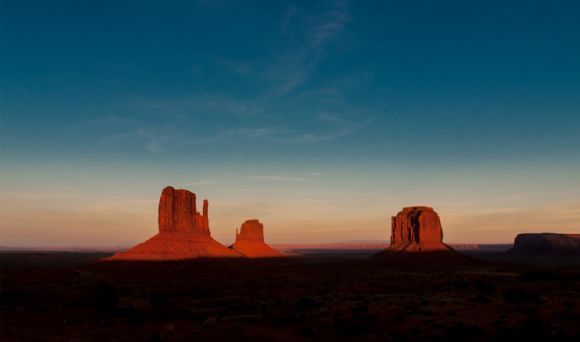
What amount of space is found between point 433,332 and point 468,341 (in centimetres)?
180

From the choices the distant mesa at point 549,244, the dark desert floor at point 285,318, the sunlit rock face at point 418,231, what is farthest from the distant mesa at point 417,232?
the dark desert floor at point 285,318

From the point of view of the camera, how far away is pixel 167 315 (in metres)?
22.8

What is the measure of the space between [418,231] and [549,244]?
A: 77.8m

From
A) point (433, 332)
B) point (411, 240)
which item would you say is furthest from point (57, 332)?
point (411, 240)

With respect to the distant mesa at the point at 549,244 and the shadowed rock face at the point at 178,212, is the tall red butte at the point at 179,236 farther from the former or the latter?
the distant mesa at the point at 549,244

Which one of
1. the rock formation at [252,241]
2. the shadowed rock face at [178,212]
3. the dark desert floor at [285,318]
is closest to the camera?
the dark desert floor at [285,318]

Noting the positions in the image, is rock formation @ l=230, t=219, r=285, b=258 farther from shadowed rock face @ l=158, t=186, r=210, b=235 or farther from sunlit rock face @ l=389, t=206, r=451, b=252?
sunlit rock face @ l=389, t=206, r=451, b=252

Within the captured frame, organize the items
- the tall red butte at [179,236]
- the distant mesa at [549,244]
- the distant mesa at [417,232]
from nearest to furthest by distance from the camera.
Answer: the tall red butte at [179,236] → the distant mesa at [417,232] → the distant mesa at [549,244]

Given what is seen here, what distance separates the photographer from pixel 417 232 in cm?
11225

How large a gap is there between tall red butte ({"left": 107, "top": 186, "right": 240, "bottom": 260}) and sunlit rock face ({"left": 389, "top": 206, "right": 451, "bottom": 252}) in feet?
150

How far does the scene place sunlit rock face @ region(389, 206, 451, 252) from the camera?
354ft

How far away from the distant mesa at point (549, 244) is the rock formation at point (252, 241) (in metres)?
97.5

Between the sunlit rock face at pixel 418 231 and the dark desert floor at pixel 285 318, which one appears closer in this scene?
the dark desert floor at pixel 285 318

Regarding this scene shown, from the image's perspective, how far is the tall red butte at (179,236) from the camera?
8956 cm
